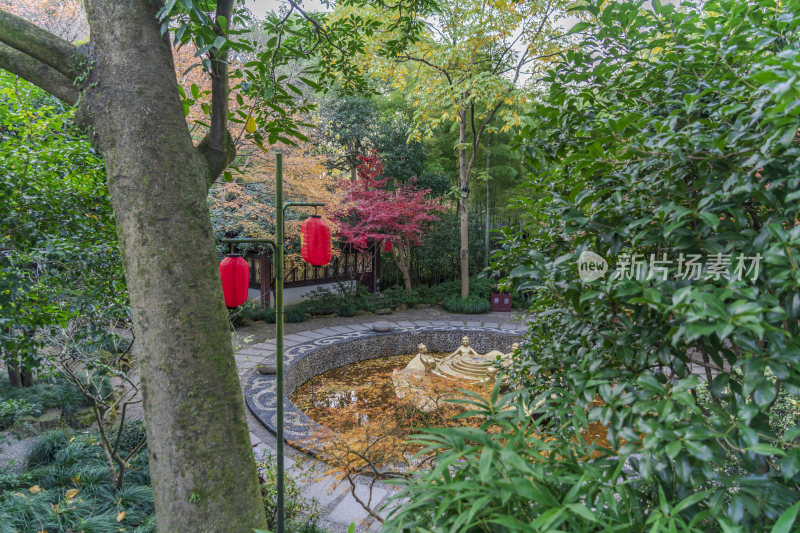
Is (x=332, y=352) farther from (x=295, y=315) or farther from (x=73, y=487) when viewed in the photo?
(x=73, y=487)

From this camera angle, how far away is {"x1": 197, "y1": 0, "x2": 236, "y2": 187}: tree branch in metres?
1.76

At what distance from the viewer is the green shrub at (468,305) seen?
31.6 ft

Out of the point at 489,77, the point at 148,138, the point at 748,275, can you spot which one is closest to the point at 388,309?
the point at 489,77

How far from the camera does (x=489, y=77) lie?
7652 millimetres

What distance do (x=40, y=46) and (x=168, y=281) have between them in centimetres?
106

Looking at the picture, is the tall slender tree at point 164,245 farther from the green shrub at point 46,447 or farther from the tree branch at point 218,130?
the green shrub at point 46,447

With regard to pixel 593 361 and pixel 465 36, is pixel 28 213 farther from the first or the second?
pixel 465 36

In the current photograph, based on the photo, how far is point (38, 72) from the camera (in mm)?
1596

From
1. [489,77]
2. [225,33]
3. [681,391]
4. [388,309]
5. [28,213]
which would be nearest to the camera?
[681,391]

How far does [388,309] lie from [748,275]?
867cm

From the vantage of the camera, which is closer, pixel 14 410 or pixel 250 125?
pixel 250 125

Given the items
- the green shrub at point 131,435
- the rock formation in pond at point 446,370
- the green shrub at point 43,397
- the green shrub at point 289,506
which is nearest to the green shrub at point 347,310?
the rock formation in pond at point 446,370

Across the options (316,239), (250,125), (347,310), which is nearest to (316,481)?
(316,239)

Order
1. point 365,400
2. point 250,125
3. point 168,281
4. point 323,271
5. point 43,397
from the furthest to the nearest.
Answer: point 323,271 → point 365,400 → point 43,397 → point 250,125 → point 168,281
